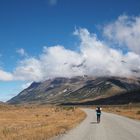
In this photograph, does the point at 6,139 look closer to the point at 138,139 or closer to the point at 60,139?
the point at 60,139

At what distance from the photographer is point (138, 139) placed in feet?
75.8

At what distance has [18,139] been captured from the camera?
24.5 m

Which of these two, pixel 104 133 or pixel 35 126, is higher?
pixel 35 126

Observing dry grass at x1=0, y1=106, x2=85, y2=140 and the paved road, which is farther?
dry grass at x1=0, y1=106, x2=85, y2=140

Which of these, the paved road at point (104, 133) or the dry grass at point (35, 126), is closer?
the paved road at point (104, 133)

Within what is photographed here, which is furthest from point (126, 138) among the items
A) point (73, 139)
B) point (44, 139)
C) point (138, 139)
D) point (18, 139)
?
point (18, 139)

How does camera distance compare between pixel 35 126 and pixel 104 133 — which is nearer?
pixel 104 133

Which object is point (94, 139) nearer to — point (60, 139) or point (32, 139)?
point (60, 139)

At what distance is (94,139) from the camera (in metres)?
23.3

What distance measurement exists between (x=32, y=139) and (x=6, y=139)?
1.88m

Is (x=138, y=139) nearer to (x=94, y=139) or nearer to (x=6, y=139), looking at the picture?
(x=94, y=139)

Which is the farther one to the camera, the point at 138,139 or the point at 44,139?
the point at 44,139

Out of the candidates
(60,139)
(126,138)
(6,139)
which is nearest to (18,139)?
(6,139)

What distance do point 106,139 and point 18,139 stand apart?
6.22 meters
